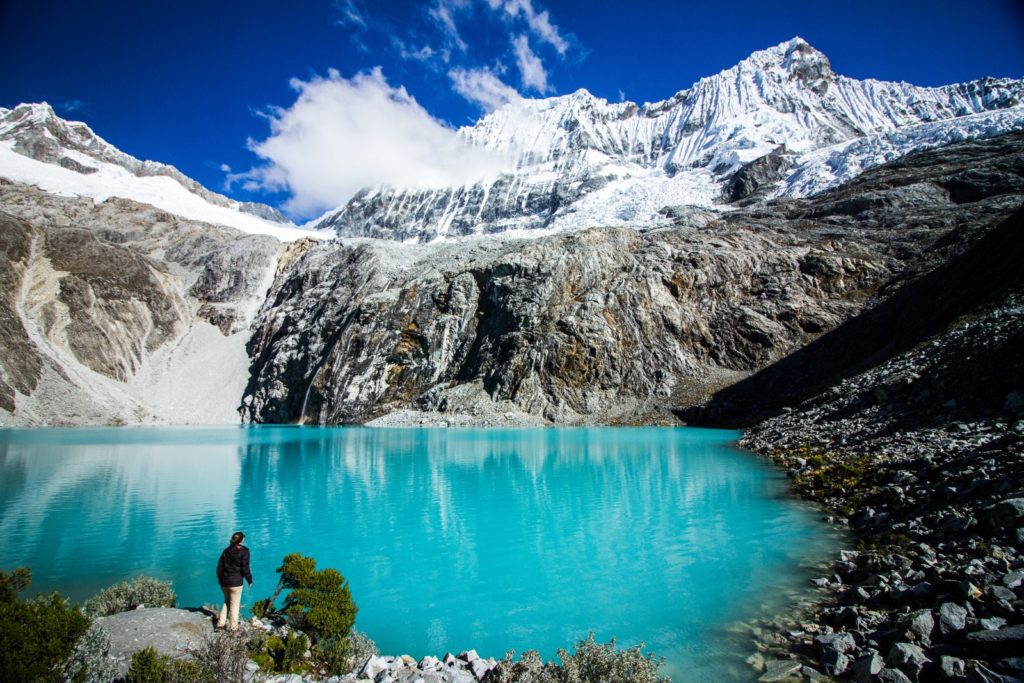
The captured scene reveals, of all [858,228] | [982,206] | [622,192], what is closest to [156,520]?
[858,228]

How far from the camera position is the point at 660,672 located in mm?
9031

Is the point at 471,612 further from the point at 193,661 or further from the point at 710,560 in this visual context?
the point at 710,560

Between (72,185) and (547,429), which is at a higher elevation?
(72,185)

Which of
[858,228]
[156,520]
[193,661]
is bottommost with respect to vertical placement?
[156,520]

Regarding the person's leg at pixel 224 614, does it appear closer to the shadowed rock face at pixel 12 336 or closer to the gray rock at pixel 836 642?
the gray rock at pixel 836 642

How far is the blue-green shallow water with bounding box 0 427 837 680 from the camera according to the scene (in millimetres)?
11297

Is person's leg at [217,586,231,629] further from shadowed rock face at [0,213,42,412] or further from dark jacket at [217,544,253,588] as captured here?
shadowed rock face at [0,213,42,412]

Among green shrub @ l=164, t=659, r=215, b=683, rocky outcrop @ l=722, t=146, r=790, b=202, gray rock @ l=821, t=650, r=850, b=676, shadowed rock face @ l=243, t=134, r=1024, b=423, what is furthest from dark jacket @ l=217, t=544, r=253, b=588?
rocky outcrop @ l=722, t=146, r=790, b=202

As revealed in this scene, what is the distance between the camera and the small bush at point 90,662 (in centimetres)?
612

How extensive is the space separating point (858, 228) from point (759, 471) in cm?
7427

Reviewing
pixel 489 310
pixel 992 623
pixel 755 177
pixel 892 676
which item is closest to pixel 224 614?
pixel 892 676

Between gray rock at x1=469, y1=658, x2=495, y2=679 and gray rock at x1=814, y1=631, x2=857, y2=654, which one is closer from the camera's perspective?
gray rock at x1=469, y1=658, x2=495, y2=679

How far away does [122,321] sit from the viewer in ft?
323

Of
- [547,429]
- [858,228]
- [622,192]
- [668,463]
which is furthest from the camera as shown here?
[622,192]
